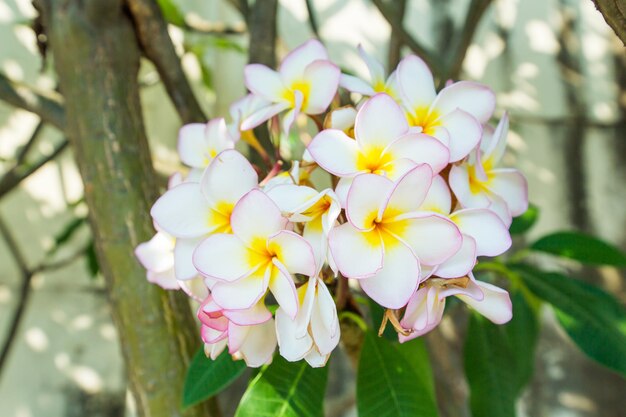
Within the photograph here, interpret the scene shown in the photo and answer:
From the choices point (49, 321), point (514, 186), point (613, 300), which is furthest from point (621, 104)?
point (49, 321)

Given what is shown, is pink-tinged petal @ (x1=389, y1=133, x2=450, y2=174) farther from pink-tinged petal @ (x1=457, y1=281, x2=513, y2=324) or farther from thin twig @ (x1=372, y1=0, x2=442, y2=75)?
thin twig @ (x1=372, y1=0, x2=442, y2=75)

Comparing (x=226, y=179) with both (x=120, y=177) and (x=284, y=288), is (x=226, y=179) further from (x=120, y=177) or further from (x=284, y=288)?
(x=120, y=177)

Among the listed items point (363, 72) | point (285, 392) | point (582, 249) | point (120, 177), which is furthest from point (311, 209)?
point (363, 72)

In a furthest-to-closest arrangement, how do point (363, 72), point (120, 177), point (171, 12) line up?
point (363, 72), point (171, 12), point (120, 177)

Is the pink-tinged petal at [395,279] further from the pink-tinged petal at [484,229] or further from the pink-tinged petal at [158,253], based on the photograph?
the pink-tinged petal at [158,253]

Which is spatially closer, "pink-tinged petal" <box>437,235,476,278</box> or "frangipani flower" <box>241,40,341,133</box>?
"pink-tinged petal" <box>437,235,476,278</box>

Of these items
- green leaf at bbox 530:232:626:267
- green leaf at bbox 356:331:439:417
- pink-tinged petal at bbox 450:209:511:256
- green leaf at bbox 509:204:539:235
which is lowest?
green leaf at bbox 509:204:539:235

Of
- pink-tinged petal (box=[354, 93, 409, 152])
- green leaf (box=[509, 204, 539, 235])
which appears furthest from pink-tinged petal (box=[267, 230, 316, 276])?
green leaf (box=[509, 204, 539, 235])

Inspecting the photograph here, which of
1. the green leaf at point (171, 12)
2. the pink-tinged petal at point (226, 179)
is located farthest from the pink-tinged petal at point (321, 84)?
the green leaf at point (171, 12)
